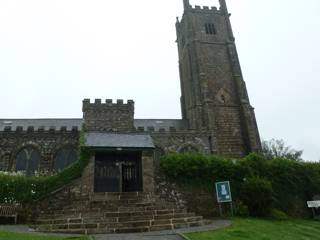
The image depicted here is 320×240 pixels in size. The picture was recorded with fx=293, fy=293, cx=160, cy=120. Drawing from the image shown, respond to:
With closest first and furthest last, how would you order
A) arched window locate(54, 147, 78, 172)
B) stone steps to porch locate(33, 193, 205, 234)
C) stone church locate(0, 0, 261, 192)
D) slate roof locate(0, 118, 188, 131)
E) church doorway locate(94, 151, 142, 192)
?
stone steps to porch locate(33, 193, 205, 234)
church doorway locate(94, 151, 142, 192)
stone church locate(0, 0, 261, 192)
arched window locate(54, 147, 78, 172)
slate roof locate(0, 118, 188, 131)

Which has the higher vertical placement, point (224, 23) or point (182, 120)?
point (224, 23)

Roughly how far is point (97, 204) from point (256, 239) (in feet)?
26.5

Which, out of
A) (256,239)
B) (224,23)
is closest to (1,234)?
(256,239)

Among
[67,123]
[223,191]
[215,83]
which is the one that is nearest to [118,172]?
[223,191]

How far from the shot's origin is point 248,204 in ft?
54.0

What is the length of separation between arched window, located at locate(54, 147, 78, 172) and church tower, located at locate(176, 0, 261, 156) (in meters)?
12.7

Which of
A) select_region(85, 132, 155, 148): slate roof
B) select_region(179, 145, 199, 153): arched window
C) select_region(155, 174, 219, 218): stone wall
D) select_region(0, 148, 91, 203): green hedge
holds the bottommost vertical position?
select_region(155, 174, 219, 218): stone wall

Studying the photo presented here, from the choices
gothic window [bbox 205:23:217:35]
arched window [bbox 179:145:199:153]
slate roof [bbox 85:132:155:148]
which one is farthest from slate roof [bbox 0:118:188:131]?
gothic window [bbox 205:23:217:35]

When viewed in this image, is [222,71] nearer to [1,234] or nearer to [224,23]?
[224,23]

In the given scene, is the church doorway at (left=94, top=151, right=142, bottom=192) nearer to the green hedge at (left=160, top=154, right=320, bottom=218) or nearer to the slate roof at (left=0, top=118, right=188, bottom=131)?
the green hedge at (left=160, top=154, right=320, bottom=218)

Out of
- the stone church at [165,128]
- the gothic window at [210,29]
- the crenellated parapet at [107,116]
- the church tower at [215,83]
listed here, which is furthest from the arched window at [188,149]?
the gothic window at [210,29]

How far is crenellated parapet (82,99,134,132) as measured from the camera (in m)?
24.9

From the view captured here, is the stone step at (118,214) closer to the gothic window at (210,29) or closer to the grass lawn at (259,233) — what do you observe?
the grass lawn at (259,233)

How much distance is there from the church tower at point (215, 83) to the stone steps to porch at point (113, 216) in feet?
51.7
